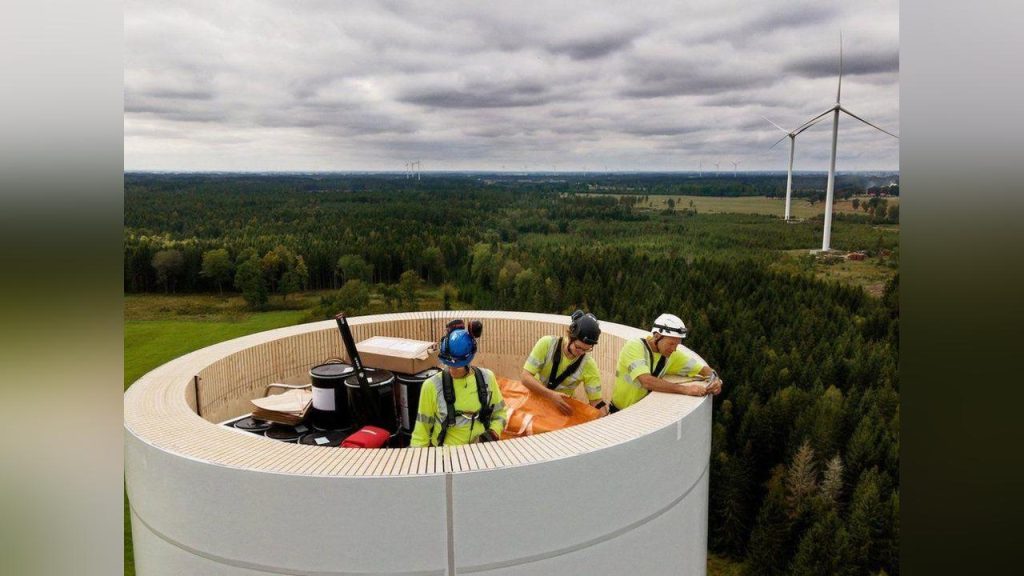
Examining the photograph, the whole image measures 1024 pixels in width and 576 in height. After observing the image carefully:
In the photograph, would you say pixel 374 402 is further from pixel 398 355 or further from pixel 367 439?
pixel 367 439

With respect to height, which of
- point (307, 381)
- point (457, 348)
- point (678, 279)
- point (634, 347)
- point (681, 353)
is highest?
point (457, 348)

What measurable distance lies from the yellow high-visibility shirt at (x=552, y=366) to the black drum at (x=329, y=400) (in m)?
2.75

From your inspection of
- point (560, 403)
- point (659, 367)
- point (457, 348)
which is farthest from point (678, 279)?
point (457, 348)

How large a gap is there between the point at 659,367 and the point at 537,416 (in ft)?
6.15

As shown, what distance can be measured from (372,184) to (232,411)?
138m

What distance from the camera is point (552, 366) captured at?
9.10 meters

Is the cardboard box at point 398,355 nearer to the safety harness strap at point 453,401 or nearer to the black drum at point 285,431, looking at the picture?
the black drum at point 285,431

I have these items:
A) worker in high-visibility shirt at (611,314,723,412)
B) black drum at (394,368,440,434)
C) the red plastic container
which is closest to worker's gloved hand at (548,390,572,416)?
worker in high-visibility shirt at (611,314,723,412)

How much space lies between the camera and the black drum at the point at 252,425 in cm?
940

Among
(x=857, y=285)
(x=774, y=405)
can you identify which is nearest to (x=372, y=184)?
(x=857, y=285)

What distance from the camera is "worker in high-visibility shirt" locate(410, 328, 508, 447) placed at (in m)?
6.94

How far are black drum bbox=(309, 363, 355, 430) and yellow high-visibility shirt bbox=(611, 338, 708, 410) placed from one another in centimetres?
401

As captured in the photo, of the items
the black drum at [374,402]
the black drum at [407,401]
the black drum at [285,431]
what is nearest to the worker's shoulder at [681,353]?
the black drum at [407,401]
